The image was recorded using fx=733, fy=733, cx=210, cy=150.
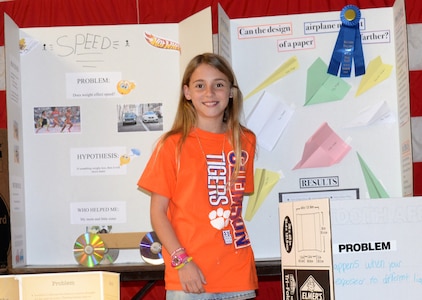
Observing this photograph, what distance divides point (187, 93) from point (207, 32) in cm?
66

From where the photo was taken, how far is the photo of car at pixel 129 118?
3.47m

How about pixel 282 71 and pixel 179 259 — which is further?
pixel 282 71

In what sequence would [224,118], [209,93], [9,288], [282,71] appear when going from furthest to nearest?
[282,71]
[224,118]
[209,93]
[9,288]

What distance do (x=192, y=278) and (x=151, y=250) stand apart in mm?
1041

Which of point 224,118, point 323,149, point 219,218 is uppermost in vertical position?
point 224,118

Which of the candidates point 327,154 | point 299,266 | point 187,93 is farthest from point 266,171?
point 299,266

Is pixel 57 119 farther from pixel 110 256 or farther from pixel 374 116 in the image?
pixel 374 116

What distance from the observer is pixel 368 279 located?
164 cm

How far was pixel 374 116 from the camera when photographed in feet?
11.1

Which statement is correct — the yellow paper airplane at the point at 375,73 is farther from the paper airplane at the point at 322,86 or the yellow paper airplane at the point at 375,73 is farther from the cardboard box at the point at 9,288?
the cardboard box at the point at 9,288

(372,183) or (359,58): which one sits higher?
(359,58)

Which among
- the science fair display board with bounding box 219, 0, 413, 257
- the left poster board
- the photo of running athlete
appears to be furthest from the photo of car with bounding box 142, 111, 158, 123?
the science fair display board with bounding box 219, 0, 413, 257

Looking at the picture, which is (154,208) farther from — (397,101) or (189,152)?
(397,101)

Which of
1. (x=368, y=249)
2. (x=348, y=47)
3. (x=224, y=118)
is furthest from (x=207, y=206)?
(x=348, y=47)
